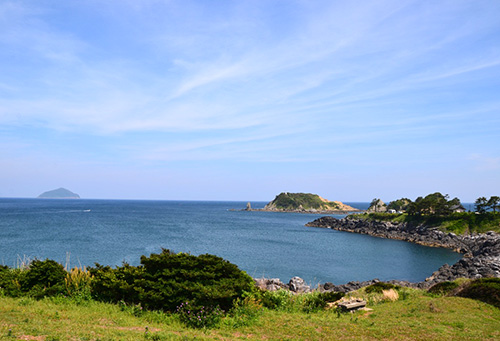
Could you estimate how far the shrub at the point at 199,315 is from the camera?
12.0 m

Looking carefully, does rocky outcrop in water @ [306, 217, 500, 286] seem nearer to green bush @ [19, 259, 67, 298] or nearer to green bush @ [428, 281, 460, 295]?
green bush @ [428, 281, 460, 295]

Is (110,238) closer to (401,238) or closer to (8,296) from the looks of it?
(8,296)

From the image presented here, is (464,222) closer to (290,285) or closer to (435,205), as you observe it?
(435,205)

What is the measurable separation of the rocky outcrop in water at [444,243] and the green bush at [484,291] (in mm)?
13639

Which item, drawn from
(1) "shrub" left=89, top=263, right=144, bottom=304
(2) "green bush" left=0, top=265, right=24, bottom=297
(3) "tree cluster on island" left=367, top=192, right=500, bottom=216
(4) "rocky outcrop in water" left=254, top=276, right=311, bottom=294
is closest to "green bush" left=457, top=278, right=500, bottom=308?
(4) "rocky outcrop in water" left=254, top=276, right=311, bottom=294

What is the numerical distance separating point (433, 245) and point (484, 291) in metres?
64.0

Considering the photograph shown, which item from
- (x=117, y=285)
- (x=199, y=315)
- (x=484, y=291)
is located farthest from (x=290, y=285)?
(x=117, y=285)

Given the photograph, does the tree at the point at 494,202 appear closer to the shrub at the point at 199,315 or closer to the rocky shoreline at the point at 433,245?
the rocky shoreline at the point at 433,245

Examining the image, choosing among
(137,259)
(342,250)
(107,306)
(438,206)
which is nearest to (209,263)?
(107,306)

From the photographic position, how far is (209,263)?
15.0m

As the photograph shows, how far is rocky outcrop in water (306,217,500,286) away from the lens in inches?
1476

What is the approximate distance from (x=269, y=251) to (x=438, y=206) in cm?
5784

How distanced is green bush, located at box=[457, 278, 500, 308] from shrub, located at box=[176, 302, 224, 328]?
14.8 meters

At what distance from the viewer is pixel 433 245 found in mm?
73688
